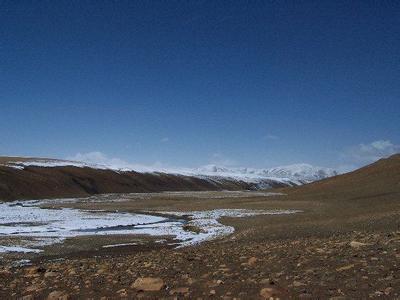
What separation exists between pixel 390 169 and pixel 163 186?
126 m

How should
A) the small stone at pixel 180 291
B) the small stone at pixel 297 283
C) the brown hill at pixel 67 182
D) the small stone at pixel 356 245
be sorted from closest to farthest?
the small stone at pixel 297 283, the small stone at pixel 180 291, the small stone at pixel 356 245, the brown hill at pixel 67 182

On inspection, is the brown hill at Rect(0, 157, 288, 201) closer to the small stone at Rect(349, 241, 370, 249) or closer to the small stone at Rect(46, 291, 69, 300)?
the small stone at Rect(46, 291, 69, 300)

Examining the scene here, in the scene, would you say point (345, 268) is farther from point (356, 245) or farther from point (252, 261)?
point (356, 245)

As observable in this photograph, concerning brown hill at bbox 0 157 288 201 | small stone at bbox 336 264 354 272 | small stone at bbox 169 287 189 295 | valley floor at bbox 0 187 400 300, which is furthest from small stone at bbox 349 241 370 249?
brown hill at bbox 0 157 288 201

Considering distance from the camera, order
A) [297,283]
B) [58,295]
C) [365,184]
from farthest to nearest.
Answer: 1. [365,184]
2. [58,295]
3. [297,283]

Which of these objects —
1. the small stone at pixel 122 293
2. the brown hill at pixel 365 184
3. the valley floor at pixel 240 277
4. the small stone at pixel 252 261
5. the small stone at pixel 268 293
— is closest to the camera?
the small stone at pixel 268 293

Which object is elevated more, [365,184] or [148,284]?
[365,184]

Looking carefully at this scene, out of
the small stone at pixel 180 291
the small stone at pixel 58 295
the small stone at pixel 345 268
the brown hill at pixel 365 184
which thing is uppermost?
the brown hill at pixel 365 184

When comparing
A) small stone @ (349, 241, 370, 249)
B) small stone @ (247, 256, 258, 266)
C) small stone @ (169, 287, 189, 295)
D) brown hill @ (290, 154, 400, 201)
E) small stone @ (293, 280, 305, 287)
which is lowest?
small stone @ (169, 287, 189, 295)

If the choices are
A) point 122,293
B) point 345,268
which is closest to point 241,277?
point 345,268

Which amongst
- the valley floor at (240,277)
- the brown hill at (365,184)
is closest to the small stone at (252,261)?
the valley floor at (240,277)

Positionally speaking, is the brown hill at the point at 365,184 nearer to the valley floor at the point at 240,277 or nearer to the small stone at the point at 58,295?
the valley floor at the point at 240,277

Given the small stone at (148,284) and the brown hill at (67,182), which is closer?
the small stone at (148,284)

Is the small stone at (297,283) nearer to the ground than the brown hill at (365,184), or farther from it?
nearer to the ground
